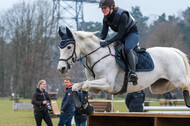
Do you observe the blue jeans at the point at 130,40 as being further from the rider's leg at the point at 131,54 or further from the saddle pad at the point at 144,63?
the saddle pad at the point at 144,63

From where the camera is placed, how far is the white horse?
22.1 ft

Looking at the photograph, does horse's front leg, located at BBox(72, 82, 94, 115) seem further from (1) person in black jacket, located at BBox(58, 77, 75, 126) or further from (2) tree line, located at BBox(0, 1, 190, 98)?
(2) tree line, located at BBox(0, 1, 190, 98)

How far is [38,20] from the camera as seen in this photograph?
46.7 metres

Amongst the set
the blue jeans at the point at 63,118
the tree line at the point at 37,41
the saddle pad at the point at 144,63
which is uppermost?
the tree line at the point at 37,41

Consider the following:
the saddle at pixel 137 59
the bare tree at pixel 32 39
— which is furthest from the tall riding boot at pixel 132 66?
the bare tree at pixel 32 39

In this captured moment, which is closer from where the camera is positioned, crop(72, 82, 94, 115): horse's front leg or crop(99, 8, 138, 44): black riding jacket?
crop(72, 82, 94, 115): horse's front leg

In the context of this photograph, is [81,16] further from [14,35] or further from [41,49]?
[14,35]

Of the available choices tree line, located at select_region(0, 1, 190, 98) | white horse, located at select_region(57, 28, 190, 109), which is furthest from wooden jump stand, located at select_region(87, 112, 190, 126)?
tree line, located at select_region(0, 1, 190, 98)

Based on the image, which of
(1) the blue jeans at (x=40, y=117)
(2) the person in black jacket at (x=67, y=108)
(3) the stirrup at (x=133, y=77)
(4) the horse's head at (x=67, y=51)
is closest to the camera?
(4) the horse's head at (x=67, y=51)

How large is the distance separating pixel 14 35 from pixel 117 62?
4599 centimetres

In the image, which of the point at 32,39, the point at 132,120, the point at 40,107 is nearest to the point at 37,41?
the point at 32,39

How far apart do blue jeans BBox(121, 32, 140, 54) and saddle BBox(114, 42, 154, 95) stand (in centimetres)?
11

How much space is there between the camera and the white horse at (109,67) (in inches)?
265

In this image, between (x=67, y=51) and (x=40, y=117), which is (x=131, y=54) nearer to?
(x=67, y=51)
